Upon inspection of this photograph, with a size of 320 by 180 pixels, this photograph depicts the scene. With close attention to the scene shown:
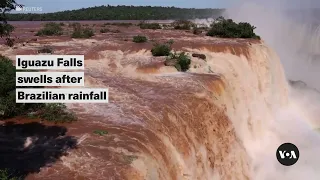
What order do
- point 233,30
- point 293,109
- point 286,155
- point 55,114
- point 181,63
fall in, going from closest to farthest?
point 55,114
point 286,155
point 181,63
point 293,109
point 233,30

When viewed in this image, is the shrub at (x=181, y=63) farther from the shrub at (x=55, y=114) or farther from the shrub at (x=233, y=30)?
the shrub at (x=233, y=30)

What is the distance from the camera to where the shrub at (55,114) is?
10992 mm

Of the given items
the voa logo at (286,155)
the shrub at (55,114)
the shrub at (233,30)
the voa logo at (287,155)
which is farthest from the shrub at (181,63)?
the shrub at (233,30)

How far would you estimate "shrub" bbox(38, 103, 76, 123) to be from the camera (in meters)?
11.0

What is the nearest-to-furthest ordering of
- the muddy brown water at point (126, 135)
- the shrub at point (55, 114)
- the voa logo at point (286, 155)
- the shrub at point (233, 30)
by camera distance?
the muddy brown water at point (126, 135), the shrub at point (55, 114), the voa logo at point (286, 155), the shrub at point (233, 30)

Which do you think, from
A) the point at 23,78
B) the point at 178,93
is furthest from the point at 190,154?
the point at 23,78

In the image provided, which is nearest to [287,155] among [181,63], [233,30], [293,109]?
[181,63]

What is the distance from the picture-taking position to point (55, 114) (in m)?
11.2

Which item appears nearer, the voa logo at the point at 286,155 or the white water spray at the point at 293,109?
the voa logo at the point at 286,155

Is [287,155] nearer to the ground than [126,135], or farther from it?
nearer to the ground

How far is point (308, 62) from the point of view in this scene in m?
57.5

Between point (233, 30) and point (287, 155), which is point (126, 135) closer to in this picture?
point (287, 155)

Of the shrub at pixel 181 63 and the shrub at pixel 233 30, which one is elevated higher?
the shrub at pixel 233 30

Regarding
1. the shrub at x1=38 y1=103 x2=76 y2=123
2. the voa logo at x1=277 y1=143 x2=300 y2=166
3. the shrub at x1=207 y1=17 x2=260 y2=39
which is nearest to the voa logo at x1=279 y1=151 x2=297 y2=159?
the voa logo at x1=277 y1=143 x2=300 y2=166
